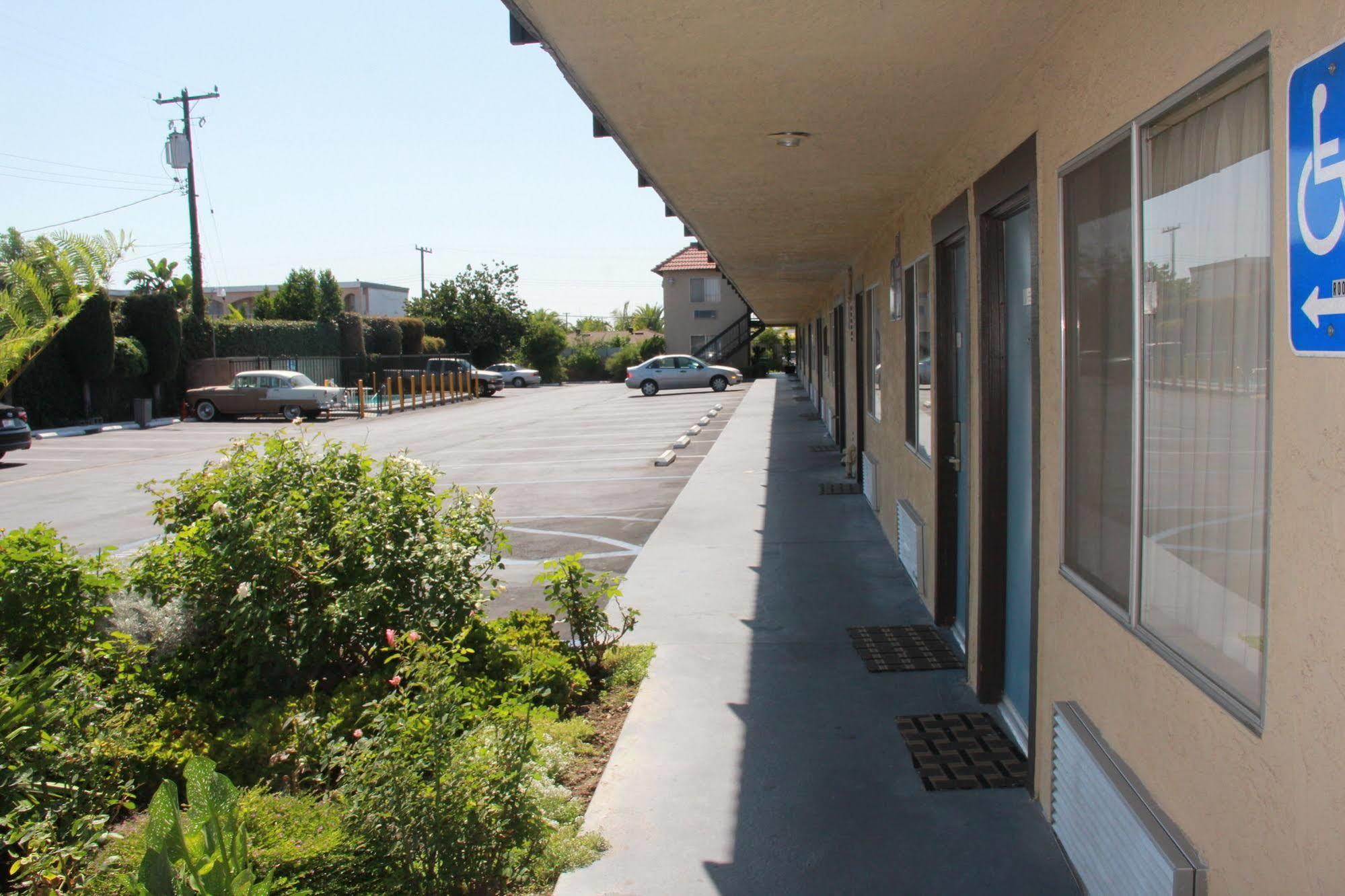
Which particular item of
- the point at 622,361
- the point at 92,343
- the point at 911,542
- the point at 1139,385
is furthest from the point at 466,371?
the point at 1139,385

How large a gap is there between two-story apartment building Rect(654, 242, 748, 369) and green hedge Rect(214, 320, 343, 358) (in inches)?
811

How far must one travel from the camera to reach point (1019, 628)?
5.02 m

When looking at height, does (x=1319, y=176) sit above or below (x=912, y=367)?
above

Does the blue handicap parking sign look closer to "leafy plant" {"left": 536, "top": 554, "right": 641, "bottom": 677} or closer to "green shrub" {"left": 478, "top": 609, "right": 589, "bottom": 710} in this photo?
"green shrub" {"left": 478, "top": 609, "right": 589, "bottom": 710}

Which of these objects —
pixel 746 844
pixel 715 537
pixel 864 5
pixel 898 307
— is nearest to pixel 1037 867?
pixel 746 844

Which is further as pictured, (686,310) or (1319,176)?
(686,310)

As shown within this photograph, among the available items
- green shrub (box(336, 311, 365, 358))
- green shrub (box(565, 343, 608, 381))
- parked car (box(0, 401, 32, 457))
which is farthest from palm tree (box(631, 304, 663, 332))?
parked car (box(0, 401, 32, 457))

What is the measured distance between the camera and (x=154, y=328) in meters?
31.8

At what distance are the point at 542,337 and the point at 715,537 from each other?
164 feet

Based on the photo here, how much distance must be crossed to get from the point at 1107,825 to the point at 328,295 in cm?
5080

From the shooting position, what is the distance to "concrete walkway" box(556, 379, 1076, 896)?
12.1ft

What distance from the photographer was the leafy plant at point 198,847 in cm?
255

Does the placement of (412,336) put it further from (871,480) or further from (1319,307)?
(1319,307)

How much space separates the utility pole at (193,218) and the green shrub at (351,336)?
314 inches
